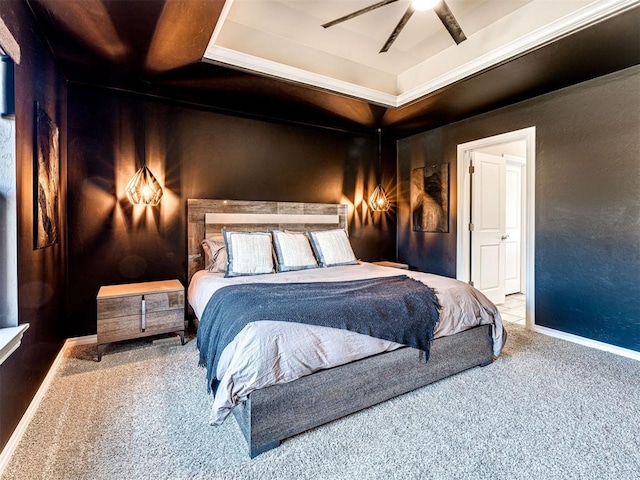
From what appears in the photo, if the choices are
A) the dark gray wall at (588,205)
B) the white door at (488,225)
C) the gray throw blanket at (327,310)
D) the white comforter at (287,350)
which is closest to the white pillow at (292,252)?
the gray throw blanket at (327,310)

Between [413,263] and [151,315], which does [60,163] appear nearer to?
[151,315]

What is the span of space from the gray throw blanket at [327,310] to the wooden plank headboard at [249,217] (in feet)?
4.36

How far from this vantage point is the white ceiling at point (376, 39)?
248 cm

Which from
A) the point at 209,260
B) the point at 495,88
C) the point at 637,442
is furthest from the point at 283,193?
the point at 637,442

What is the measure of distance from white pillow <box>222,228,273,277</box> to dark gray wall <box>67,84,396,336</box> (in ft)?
2.49

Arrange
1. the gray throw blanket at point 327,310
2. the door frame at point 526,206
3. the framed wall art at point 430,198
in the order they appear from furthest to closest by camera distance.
→ the framed wall art at point 430,198
the door frame at point 526,206
the gray throw blanket at point 327,310

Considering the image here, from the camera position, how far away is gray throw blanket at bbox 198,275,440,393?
72.1 inches

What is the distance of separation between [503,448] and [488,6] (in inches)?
126

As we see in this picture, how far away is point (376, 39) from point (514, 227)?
4037mm

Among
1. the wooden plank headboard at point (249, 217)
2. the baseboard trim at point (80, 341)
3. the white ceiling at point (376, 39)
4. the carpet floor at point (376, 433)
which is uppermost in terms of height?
the white ceiling at point (376, 39)

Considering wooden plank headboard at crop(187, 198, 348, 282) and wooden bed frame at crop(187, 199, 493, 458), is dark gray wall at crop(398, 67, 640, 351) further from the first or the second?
wooden plank headboard at crop(187, 198, 348, 282)

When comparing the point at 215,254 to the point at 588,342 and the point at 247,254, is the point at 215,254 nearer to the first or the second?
the point at 247,254

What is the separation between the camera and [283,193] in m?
4.15

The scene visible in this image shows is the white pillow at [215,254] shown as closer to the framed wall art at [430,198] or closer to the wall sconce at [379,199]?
the wall sconce at [379,199]
